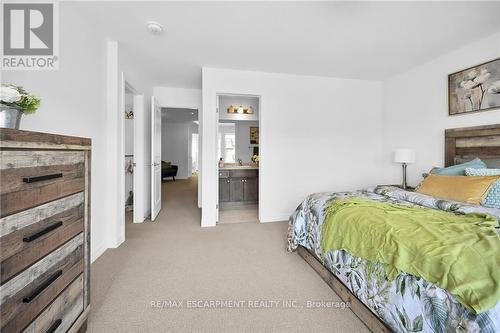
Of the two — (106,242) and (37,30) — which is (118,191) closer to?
(106,242)

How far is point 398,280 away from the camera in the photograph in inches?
48.6

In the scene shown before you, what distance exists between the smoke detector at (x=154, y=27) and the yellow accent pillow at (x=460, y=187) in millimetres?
3295

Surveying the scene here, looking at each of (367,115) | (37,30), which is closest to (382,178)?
(367,115)

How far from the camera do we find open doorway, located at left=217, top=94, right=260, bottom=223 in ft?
14.7

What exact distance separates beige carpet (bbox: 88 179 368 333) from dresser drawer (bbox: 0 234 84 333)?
55cm

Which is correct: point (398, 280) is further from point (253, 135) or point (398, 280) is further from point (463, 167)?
point (253, 135)

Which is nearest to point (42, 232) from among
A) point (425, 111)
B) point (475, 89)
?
point (475, 89)

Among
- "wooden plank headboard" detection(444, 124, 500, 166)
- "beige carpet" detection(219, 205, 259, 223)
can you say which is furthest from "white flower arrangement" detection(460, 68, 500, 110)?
"beige carpet" detection(219, 205, 259, 223)

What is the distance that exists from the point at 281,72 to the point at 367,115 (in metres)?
1.81

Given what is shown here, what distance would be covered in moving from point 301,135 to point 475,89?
7.23ft

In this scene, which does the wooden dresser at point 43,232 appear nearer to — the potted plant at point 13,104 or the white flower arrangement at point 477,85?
the potted plant at point 13,104

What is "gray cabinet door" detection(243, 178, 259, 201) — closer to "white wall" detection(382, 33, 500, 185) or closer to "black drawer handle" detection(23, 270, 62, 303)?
"white wall" detection(382, 33, 500, 185)

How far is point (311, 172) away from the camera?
13.0 ft

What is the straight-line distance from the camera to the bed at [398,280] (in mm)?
981
